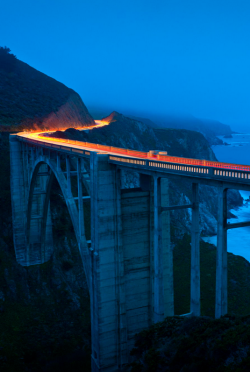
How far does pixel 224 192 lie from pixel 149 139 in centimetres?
9219

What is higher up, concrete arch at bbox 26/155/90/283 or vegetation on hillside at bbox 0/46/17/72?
vegetation on hillside at bbox 0/46/17/72

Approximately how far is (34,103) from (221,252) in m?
83.4

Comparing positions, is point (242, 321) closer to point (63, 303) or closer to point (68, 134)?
point (63, 303)

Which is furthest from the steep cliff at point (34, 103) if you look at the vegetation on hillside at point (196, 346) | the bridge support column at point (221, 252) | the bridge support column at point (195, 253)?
the bridge support column at point (221, 252)

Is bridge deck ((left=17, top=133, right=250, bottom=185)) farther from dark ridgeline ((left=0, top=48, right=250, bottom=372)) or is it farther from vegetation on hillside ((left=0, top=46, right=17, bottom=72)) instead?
vegetation on hillside ((left=0, top=46, right=17, bottom=72))

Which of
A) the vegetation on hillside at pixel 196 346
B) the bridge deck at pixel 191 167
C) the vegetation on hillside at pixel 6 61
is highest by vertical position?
the vegetation on hillside at pixel 6 61

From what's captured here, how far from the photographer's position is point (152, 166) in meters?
23.4

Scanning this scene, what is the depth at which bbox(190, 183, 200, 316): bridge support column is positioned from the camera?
71.0 ft

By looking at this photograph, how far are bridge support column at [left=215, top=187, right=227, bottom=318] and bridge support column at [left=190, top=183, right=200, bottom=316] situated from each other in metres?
2.66

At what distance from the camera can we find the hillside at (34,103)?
82375 millimetres

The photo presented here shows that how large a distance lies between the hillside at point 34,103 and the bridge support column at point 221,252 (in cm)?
5912

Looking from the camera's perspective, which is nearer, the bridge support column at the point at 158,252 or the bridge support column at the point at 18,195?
the bridge support column at the point at 158,252

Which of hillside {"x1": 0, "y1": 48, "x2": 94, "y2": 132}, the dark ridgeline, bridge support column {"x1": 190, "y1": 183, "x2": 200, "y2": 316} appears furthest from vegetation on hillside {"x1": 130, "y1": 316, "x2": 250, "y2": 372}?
hillside {"x1": 0, "y1": 48, "x2": 94, "y2": 132}

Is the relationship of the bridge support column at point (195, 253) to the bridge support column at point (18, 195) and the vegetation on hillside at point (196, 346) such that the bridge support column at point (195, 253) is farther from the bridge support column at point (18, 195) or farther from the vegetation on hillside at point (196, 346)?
the bridge support column at point (18, 195)
